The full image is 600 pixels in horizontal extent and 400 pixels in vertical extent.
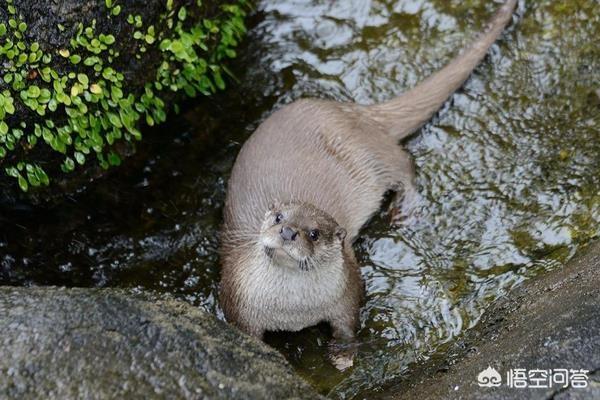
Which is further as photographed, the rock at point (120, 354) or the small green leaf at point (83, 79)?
the small green leaf at point (83, 79)

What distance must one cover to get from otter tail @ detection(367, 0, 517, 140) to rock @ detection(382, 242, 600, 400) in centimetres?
100

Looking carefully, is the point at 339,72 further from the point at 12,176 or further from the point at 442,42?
the point at 12,176

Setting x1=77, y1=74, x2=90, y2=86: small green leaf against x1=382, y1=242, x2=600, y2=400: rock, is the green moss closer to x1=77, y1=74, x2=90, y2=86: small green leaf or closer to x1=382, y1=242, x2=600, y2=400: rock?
x1=77, y1=74, x2=90, y2=86: small green leaf

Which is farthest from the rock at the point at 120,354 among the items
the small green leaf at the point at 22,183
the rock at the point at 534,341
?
the small green leaf at the point at 22,183

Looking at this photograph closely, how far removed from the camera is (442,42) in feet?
13.8

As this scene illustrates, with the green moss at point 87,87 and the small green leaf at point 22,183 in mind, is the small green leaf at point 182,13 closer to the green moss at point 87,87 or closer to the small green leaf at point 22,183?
the green moss at point 87,87

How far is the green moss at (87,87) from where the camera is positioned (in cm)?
311

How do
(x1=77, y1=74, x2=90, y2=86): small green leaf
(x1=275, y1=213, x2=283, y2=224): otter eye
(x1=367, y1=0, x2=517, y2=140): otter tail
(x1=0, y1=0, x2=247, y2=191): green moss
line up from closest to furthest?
(x1=275, y1=213, x2=283, y2=224): otter eye < (x1=0, y1=0, x2=247, y2=191): green moss < (x1=77, y1=74, x2=90, y2=86): small green leaf < (x1=367, y1=0, x2=517, y2=140): otter tail

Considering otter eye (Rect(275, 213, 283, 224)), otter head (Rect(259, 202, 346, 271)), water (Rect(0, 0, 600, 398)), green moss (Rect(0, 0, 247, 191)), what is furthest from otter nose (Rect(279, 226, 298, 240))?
green moss (Rect(0, 0, 247, 191))

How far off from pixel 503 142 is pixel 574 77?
0.54 meters

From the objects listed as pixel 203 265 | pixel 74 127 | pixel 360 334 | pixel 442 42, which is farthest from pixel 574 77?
pixel 74 127

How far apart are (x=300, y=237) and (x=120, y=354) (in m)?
0.83

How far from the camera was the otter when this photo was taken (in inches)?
120

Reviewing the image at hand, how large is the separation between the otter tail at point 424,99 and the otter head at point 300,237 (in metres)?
0.84
